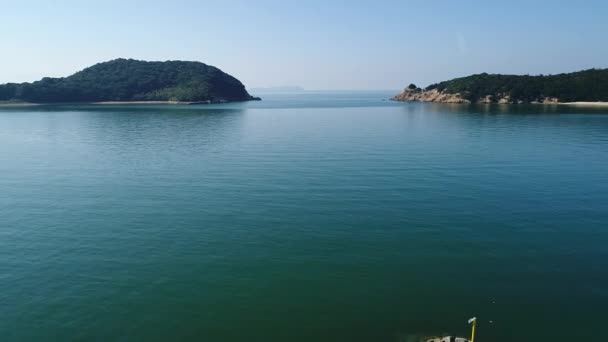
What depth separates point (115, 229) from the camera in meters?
38.7

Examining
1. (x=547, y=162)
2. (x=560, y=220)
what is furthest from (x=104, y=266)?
(x=547, y=162)

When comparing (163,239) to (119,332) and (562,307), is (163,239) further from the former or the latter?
(562,307)

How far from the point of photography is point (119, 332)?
23062 mm

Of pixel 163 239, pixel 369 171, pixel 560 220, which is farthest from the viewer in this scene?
pixel 369 171

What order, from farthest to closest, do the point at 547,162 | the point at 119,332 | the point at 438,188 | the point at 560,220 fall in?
1. the point at 547,162
2. the point at 438,188
3. the point at 560,220
4. the point at 119,332

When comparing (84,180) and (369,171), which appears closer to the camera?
(84,180)

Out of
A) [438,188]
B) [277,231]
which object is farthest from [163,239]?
[438,188]

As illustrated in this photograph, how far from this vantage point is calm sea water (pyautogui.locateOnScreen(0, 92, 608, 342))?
79.0ft

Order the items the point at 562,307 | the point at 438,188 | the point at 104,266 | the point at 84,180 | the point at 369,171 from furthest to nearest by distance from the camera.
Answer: the point at 369,171
the point at 84,180
the point at 438,188
the point at 104,266
the point at 562,307

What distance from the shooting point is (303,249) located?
112 ft

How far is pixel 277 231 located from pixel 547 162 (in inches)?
2238

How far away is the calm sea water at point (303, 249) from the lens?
2408cm

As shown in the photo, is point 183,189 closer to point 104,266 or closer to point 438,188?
point 104,266

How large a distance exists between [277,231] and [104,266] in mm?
15269
